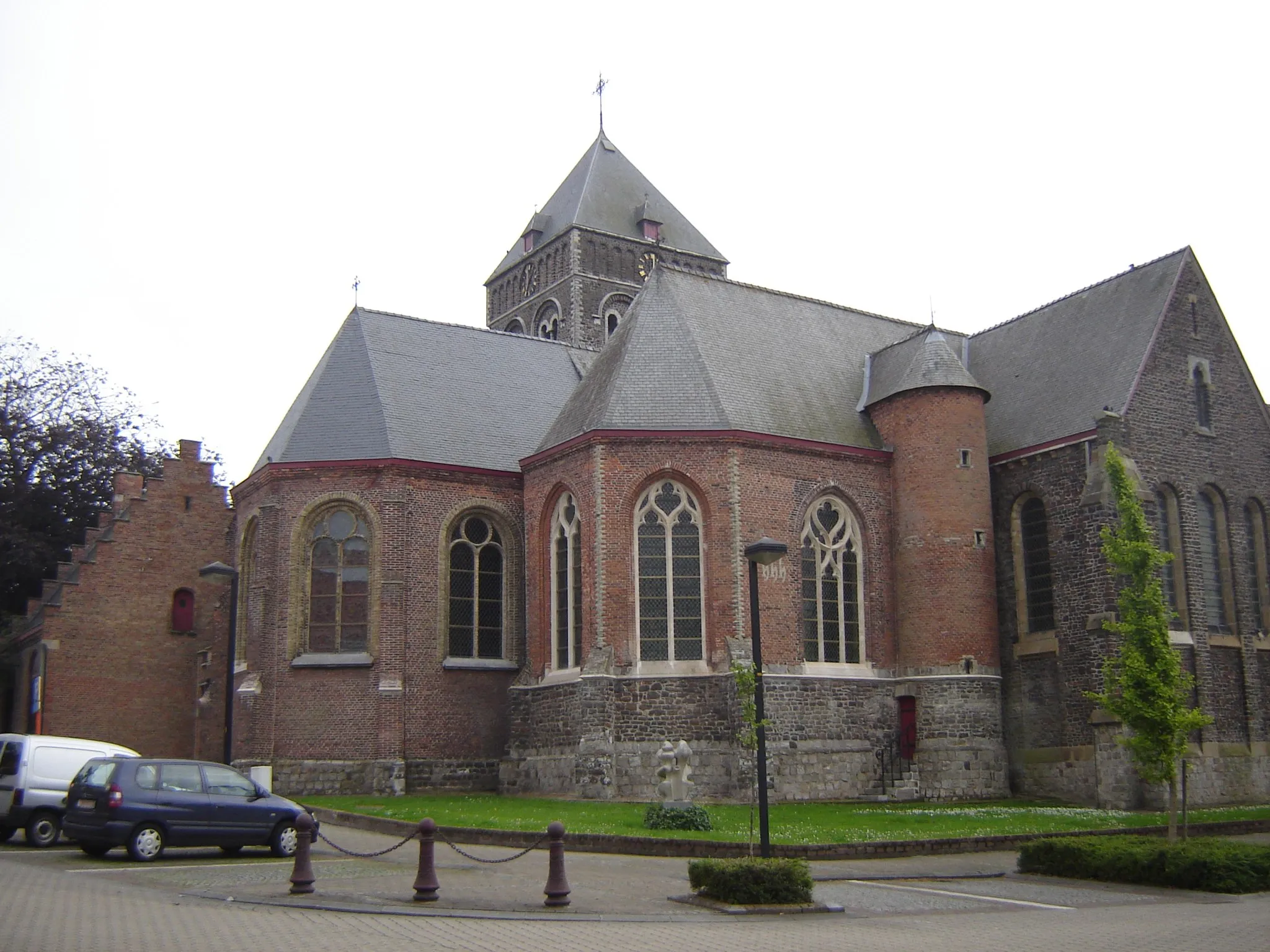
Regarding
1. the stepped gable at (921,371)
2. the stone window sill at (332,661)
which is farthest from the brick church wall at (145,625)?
the stepped gable at (921,371)

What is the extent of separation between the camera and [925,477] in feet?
98.7

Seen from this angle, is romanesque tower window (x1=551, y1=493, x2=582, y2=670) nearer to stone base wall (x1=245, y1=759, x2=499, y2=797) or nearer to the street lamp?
stone base wall (x1=245, y1=759, x2=499, y2=797)

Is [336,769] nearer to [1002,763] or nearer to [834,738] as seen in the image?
[834,738]

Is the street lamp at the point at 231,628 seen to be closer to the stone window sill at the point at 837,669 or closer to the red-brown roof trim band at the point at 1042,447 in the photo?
the stone window sill at the point at 837,669

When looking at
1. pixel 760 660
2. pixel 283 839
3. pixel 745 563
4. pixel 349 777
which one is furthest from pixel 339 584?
pixel 760 660

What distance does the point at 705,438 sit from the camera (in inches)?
1117

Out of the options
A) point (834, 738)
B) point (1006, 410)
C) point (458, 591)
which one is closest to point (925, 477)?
point (1006, 410)

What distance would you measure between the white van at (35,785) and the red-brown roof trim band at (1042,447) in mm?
20226

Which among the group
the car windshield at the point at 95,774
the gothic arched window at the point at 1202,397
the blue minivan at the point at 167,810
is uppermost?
the gothic arched window at the point at 1202,397

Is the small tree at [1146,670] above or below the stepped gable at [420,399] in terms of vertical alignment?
below

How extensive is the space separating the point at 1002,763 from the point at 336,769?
14.9m

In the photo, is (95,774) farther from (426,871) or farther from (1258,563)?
(1258,563)

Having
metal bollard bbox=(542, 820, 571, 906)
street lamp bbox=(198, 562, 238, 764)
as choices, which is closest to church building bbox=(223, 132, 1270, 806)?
street lamp bbox=(198, 562, 238, 764)

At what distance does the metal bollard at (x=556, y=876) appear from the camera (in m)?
14.0
